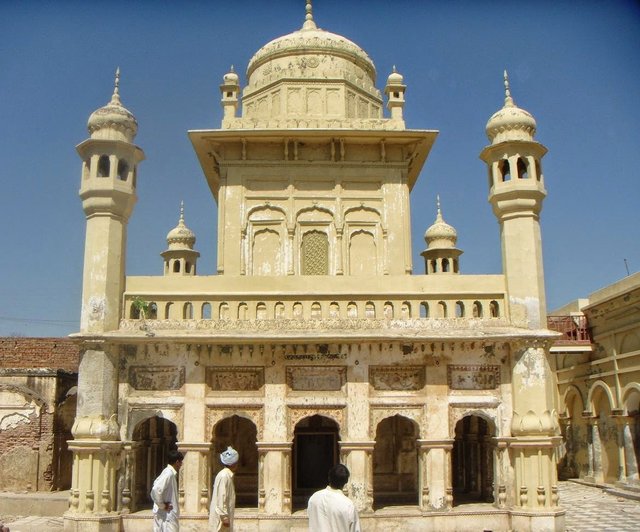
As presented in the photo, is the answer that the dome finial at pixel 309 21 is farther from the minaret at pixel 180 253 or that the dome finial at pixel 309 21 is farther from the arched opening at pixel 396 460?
the arched opening at pixel 396 460

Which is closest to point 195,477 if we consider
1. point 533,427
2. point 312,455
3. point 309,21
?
point 312,455

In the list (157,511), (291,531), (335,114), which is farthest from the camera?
(335,114)

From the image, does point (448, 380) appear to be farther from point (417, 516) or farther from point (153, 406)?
point (153, 406)

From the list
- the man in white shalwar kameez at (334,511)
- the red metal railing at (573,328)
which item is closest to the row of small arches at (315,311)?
the man in white shalwar kameez at (334,511)

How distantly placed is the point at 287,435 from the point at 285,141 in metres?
7.45

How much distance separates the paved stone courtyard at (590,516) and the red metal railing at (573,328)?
14.8 feet

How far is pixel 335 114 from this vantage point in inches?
733

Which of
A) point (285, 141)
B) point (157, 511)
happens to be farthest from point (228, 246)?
point (157, 511)

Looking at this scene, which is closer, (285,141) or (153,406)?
(153,406)

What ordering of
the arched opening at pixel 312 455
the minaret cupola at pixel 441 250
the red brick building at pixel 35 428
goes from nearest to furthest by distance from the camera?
1. the arched opening at pixel 312 455
2. the red brick building at pixel 35 428
3. the minaret cupola at pixel 441 250

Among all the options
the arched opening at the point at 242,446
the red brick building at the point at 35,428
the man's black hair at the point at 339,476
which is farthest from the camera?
the red brick building at the point at 35,428

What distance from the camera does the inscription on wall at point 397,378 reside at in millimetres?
13508

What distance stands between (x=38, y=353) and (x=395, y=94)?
1309 centimetres

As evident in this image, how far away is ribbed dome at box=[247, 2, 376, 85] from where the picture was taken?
63.4ft
